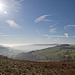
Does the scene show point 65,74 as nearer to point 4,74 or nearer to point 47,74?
point 47,74

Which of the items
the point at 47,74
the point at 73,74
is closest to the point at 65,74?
the point at 73,74

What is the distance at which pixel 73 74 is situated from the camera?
1365 centimetres

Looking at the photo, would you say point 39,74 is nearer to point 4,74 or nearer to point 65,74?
point 65,74

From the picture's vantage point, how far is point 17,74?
13.3 m

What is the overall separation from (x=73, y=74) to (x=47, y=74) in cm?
376

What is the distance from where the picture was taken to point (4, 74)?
13164 mm

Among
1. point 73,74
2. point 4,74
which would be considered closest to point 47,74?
point 73,74

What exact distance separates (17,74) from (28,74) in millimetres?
1548

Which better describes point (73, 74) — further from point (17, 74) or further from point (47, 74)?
point (17, 74)

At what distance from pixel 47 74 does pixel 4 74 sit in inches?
238

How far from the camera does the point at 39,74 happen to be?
540 inches

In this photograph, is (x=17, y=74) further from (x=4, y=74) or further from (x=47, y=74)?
(x=47, y=74)

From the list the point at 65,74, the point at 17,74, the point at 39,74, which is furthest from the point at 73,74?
the point at 17,74

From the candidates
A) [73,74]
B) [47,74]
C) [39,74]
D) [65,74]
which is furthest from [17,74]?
[73,74]
